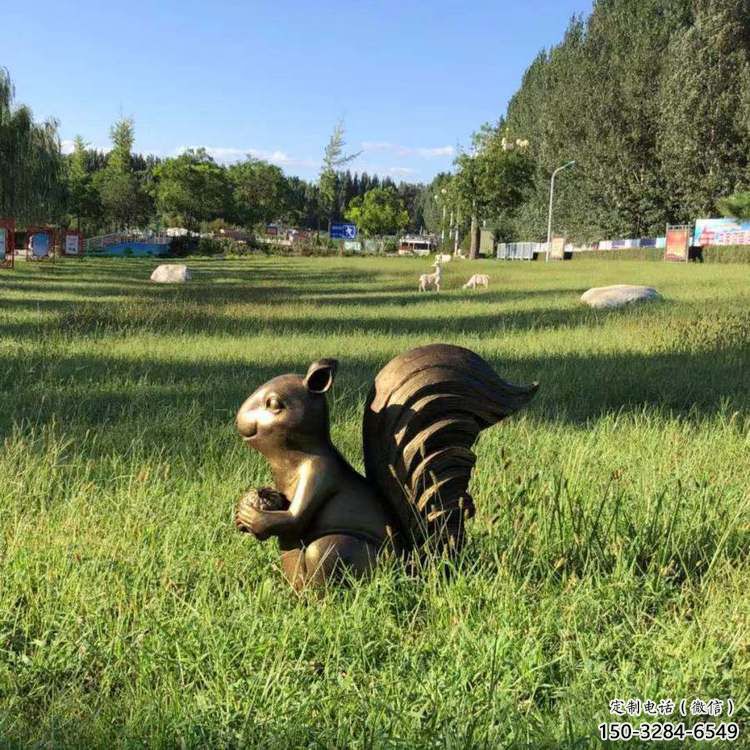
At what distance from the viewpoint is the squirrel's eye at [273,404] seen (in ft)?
8.73

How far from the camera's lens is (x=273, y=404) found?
266 cm

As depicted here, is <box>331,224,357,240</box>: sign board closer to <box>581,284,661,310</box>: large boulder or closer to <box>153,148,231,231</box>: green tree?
<box>153,148,231,231</box>: green tree

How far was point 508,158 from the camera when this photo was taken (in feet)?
169

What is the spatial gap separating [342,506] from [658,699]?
112 centimetres

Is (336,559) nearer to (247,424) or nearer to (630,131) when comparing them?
(247,424)

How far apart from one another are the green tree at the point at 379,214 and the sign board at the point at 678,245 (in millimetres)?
49667

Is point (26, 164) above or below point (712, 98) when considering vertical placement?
below

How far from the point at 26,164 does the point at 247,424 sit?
92.1 ft

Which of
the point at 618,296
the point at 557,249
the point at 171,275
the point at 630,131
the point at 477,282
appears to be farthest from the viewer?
the point at 557,249

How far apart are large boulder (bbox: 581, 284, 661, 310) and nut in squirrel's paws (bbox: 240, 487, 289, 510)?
474 inches

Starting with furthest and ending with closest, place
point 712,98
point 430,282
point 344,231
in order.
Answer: point 344,231
point 712,98
point 430,282

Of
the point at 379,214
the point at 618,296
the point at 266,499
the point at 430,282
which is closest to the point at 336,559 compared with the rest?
the point at 266,499

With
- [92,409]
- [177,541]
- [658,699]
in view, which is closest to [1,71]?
[92,409]

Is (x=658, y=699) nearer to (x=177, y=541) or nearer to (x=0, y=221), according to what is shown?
(x=177, y=541)
